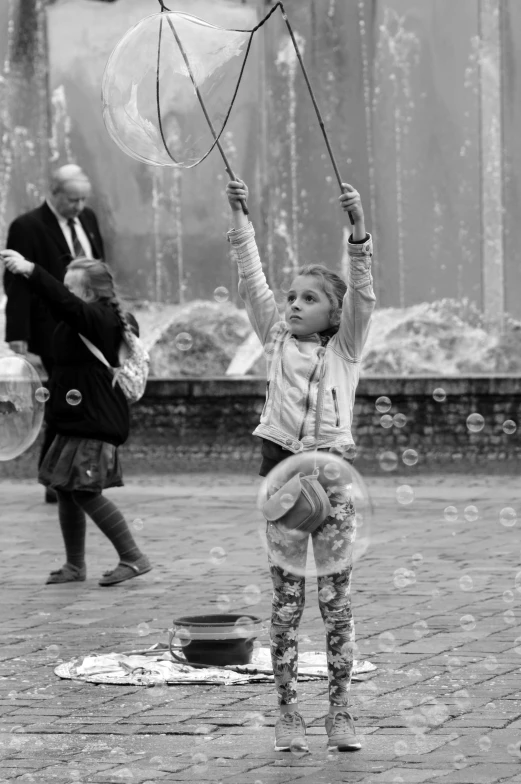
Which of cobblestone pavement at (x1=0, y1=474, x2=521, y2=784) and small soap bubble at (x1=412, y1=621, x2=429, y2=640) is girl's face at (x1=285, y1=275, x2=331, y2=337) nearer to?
cobblestone pavement at (x1=0, y1=474, x2=521, y2=784)

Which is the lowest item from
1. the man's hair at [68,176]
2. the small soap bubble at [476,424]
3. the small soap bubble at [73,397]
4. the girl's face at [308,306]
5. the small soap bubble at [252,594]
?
the small soap bubble at [252,594]

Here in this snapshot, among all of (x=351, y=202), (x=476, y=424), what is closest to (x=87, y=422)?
(x=351, y=202)

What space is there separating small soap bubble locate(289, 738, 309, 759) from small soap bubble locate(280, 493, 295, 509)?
0.57m

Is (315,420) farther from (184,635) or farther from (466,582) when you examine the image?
(466,582)

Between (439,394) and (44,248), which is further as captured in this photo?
(439,394)

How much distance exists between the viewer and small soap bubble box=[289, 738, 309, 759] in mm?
3802

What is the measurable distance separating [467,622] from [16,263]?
2.16 meters

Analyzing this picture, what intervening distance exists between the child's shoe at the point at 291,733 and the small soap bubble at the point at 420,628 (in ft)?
4.38

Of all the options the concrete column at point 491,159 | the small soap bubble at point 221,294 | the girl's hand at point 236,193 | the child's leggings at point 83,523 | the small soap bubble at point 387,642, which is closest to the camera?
the girl's hand at point 236,193

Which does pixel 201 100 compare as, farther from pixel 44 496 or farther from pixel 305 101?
pixel 305 101

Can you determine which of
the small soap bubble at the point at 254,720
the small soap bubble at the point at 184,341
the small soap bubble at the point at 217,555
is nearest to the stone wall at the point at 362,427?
the small soap bubble at the point at 184,341

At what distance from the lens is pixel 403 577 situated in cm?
638

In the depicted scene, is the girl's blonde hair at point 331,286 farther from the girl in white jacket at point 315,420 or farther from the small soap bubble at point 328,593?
the small soap bubble at point 328,593

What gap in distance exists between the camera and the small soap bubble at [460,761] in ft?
11.9
